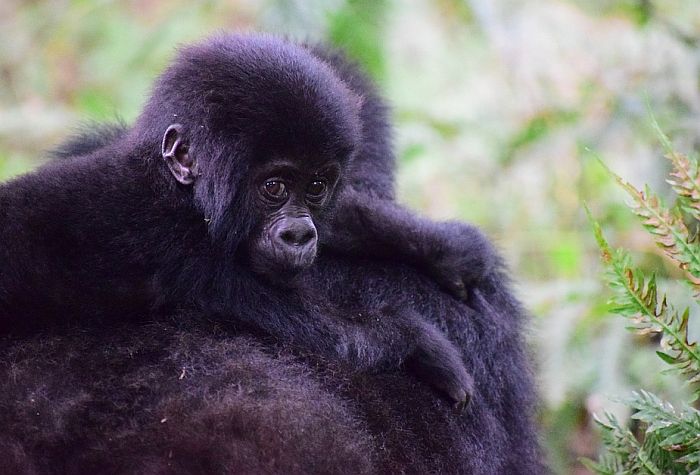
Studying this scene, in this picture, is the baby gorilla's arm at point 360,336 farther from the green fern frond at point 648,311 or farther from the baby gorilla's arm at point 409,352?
the green fern frond at point 648,311

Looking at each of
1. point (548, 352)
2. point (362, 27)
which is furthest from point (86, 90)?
point (548, 352)

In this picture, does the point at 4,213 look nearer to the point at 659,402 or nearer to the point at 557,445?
the point at 659,402

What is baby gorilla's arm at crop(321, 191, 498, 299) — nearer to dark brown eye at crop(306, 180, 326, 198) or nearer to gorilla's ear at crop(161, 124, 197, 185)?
dark brown eye at crop(306, 180, 326, 198)

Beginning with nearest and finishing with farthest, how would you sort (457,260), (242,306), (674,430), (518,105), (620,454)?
1. (674,430)
2. (620,454)
3. (242,306)
4. (457,260)
5. (518,105)

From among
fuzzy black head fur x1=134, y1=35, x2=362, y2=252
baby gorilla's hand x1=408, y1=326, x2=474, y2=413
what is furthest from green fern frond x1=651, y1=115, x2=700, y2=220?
fuzzy black head fur x1=134, y1=35, x2=362, y2=252

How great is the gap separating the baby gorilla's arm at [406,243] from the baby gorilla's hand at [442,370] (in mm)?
346

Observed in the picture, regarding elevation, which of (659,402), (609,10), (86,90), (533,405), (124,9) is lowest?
(86,90)

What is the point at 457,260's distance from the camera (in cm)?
315

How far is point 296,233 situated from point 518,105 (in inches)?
181

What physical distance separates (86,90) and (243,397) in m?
6.32

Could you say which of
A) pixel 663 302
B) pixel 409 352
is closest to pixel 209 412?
pixel 409 352

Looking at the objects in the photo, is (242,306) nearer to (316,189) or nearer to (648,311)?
(316,189)

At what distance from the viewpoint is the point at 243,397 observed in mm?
2418

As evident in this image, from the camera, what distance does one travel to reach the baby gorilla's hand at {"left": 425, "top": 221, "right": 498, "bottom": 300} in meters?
3.15
